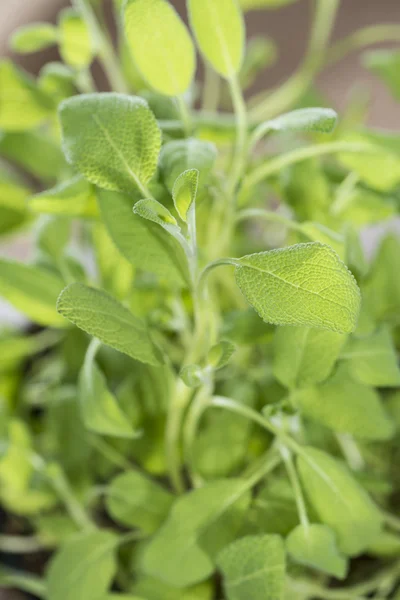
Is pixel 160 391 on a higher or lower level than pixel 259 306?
lower

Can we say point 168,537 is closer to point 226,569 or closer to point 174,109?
point 226,569

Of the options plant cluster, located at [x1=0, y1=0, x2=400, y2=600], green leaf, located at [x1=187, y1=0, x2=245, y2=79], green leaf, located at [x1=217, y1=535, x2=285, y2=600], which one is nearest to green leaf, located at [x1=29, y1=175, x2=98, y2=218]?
plant cluster, located at [x1=0, y1=0, x2=400, y2=600]

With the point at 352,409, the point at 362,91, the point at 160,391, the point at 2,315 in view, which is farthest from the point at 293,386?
the point at 362,91

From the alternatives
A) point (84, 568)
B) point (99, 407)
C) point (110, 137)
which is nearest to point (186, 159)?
point (110, 137)

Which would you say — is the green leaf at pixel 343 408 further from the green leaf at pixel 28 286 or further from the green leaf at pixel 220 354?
the green leaf at pixel 28 286

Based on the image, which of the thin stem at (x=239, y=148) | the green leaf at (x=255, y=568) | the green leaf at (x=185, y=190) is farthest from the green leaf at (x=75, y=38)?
the green leaf at (x=255, y=568)

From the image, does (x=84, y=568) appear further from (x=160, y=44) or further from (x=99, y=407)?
(x=160, y=44)
